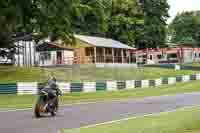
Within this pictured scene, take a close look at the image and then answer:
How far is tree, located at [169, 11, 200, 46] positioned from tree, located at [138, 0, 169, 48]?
18161 millimetres

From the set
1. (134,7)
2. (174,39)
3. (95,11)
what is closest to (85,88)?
(95,11)

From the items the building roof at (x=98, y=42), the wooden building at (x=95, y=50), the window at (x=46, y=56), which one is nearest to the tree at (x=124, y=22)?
the building roof at (x=98, y=42)

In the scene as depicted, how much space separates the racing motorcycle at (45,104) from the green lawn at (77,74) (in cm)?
1922

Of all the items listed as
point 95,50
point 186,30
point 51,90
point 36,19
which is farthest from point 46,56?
point 186,30

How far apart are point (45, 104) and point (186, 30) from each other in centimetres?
10579

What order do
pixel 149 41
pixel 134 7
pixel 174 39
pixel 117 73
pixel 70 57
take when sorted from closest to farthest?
pixel 117 73 → pixel 70 57 → pixel 134 7 → pixel 149 41 → pixel 174 39

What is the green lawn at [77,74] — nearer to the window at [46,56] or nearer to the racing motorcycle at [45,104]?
the window at [46,56]

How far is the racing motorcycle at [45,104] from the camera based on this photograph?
18750 mm

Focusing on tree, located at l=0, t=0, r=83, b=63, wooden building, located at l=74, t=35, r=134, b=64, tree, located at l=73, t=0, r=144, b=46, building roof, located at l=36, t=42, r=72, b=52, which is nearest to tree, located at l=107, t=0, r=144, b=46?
tree, located at l=73, t=0, r=144, b=46

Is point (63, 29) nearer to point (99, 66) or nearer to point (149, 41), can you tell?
point (99, 66)

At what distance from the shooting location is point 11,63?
56.7 meters

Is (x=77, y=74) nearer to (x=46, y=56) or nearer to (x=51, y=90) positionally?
(x=46, y=56)

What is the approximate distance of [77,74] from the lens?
48.9 meters

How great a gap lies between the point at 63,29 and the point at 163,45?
57446mm
